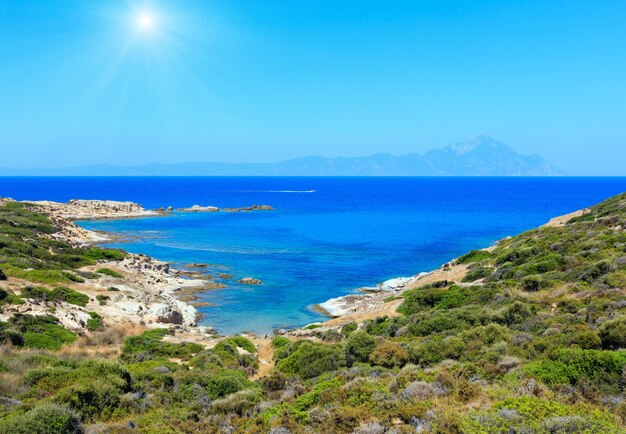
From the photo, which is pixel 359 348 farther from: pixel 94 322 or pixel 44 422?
pixel 94 322

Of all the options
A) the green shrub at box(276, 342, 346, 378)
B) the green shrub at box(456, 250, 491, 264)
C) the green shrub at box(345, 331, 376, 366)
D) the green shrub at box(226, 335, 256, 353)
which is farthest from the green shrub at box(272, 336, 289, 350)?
the green shrub at box(456, 250, 491, 264)

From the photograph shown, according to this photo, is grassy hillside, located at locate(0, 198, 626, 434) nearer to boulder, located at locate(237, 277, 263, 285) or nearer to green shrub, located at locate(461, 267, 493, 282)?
green shrub, located at locate(461, 267, 493, 282)

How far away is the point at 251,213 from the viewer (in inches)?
4818

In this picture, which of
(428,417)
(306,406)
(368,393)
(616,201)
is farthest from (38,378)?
(616,201)

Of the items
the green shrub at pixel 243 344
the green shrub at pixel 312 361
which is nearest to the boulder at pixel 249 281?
the green shrub at pixel 243 344

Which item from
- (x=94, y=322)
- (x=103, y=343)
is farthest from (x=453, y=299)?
(x=94, y=322)

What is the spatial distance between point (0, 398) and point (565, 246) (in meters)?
32.4

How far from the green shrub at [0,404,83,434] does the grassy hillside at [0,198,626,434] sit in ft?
0.07

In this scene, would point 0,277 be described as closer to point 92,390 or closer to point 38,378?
point 38,378

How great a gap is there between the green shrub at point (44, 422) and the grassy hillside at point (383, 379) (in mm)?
23

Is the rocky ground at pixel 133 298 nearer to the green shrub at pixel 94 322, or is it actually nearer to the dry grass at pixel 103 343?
the green shrub at pixel 94 322

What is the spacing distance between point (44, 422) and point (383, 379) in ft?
26.5

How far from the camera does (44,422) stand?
9.98m

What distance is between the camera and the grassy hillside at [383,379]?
32.1ft
